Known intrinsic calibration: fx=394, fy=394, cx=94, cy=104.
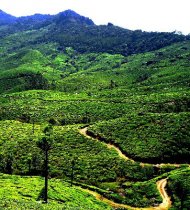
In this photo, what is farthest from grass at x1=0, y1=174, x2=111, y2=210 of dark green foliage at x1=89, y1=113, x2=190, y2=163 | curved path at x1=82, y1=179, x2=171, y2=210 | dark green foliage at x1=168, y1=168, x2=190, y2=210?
dark green foliage at x1=89, y1=113, x2=190, y2=163

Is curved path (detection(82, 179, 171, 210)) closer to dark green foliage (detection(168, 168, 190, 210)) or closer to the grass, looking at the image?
dark green foliage (detection(168, 168, 190, 210))

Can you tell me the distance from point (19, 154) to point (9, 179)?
28.7 metres

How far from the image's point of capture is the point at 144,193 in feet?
345

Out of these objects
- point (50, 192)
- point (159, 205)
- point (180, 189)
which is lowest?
point (159, 205)

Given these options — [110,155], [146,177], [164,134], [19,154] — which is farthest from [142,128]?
[19,154]

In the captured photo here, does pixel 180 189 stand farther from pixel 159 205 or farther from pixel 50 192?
pixel 50 192

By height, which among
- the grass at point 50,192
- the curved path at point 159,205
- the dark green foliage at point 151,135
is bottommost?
the curved path at point 159,205

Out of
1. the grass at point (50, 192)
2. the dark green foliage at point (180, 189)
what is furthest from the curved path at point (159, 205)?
the grass at point (50, 192)

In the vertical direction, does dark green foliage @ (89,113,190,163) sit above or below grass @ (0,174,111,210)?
above

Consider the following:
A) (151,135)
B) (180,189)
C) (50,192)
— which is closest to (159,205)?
(180,189)

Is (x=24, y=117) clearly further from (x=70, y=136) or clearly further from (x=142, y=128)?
(x=142, y=128)

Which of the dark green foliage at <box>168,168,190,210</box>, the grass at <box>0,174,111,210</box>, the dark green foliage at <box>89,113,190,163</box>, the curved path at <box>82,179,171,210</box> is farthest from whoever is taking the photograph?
the dark green foliage at <box>89,113,190,163</box>

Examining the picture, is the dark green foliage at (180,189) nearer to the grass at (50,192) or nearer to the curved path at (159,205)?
the curved path at (159,205)

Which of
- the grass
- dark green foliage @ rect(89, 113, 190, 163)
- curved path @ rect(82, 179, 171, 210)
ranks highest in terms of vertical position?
dark green foliage @ rect(89, 113, 190, 163)
